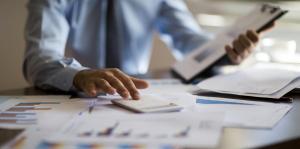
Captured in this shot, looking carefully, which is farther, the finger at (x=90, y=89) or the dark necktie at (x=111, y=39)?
the dark necktie at (x=111, y=39)

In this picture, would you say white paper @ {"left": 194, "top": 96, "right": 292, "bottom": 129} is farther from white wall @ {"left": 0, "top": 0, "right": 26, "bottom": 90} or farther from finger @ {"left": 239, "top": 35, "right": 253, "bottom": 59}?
white wall @ {"left": 0, "top": 0, "right": 26, "bottom": 90}

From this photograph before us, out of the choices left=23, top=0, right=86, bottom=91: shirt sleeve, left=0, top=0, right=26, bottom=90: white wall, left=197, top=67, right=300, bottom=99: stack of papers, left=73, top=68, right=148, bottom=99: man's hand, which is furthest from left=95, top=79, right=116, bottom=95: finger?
left=0, top=0, right=26, bottom=90: white wall

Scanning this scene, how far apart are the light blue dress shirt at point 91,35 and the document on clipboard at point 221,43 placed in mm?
180

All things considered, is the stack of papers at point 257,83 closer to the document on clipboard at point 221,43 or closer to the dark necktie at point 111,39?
the document on clipboard at point 221,43

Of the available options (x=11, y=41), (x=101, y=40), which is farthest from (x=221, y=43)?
(x=11, y=41)

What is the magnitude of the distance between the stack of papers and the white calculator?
0.19 m

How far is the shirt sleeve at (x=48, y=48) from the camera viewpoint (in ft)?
3.34

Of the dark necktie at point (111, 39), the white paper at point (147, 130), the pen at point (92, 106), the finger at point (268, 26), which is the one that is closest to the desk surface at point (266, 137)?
the white paper at point (147, 130)

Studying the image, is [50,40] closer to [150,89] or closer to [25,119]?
[150,89]

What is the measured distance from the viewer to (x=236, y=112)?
79 centimetres

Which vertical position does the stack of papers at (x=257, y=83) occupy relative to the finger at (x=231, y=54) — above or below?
below

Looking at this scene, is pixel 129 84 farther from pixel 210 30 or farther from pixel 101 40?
pixel 210 30

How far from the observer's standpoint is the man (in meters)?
0.95

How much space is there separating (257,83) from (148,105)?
12.4 inches
